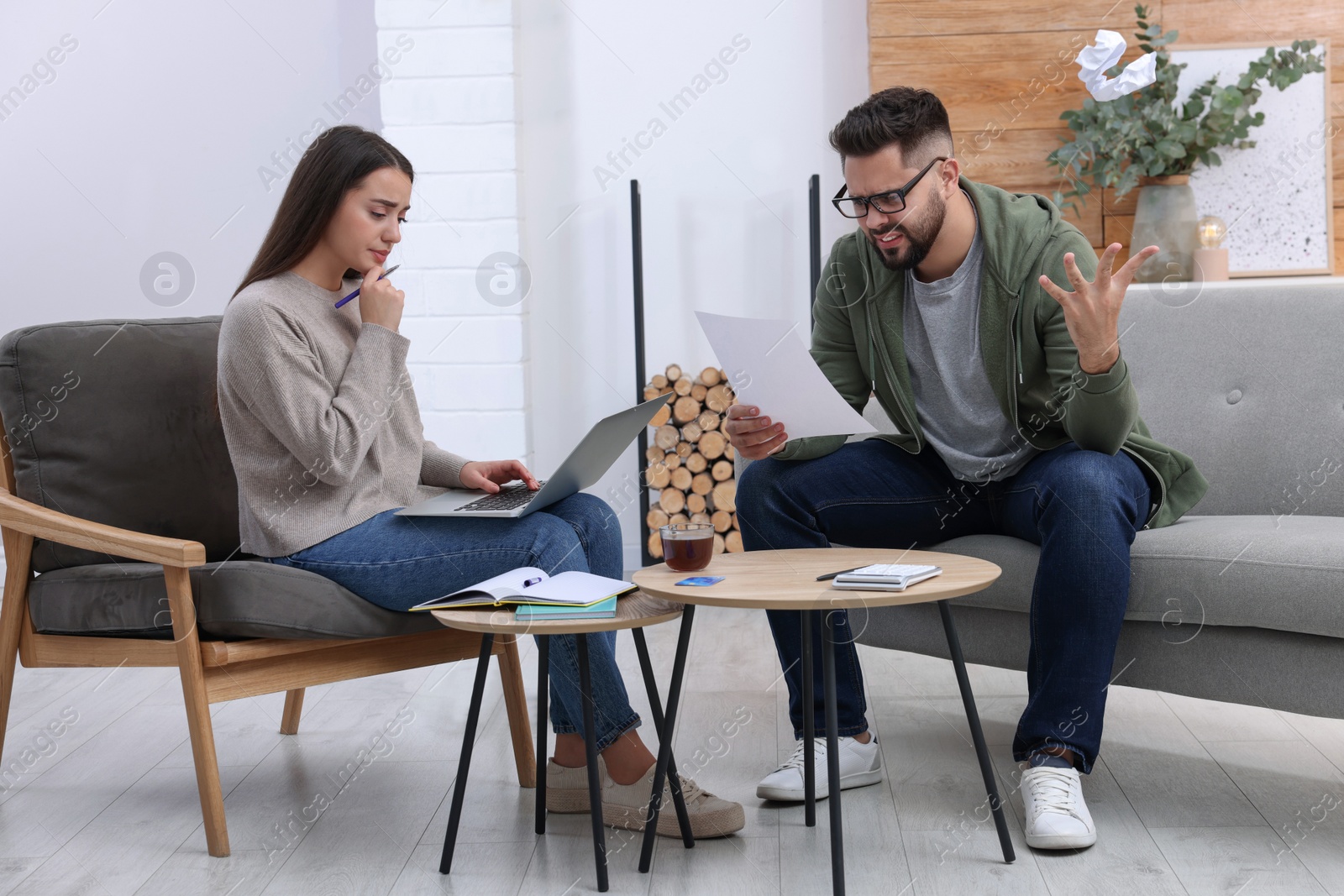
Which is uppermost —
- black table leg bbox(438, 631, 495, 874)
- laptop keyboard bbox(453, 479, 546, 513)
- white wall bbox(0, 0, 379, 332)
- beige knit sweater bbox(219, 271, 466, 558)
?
white wall bbox(0, 0, 379, 332)

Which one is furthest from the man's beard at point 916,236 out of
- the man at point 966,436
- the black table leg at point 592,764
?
the black table leg at point 592,764

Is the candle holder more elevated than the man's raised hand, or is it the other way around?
the candle holder

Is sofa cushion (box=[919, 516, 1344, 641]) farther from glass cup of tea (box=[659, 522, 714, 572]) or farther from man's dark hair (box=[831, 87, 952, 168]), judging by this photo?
man's dark hair (box=[831, 87, 952, 168])

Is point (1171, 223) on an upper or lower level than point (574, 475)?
upper

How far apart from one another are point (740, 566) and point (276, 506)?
2.33 ft

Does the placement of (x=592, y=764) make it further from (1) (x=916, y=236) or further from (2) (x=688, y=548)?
(1) (x=916, y=236)

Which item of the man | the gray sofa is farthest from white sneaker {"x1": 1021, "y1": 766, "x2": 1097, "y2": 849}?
the gray sofa

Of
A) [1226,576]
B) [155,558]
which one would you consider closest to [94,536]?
[155,558]

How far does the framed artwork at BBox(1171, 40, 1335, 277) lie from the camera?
3.16 meters

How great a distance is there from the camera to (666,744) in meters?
1.52

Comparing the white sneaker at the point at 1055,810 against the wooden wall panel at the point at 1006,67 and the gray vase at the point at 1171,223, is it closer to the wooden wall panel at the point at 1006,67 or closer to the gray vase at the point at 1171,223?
the gray vase at the point at 1171,223

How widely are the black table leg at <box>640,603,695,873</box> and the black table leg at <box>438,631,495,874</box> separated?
243 mm

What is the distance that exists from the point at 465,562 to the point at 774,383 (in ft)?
1.73

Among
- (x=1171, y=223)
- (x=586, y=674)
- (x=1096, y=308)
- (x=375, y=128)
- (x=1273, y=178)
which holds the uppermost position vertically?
(x=375, y=128)
